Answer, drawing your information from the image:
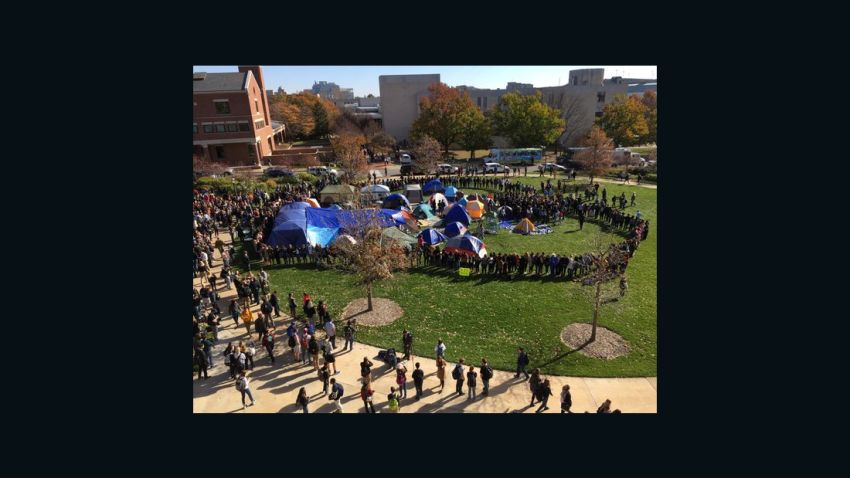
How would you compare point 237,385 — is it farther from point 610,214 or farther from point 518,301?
point 610,214

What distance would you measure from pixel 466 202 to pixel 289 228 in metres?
12.2

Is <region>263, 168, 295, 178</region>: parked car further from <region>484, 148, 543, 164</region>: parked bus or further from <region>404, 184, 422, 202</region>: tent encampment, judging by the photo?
<region>484, 148, 543, 164</region>: parked bus

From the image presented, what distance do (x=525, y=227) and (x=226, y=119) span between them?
130 feet

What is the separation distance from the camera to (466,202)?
2930 centimetres

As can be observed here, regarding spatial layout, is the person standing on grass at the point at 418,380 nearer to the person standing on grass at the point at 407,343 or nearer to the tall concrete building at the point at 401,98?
the person standing on grass at the point at 407,343

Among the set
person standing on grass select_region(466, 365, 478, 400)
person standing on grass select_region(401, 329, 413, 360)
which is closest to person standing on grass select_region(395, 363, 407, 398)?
person standing on grass select_region(401, 329, 413, 360)

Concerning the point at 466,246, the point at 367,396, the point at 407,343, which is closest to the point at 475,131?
the point at 466,246

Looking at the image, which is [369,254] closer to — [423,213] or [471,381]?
[471,381]

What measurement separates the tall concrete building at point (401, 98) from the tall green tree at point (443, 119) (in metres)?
9.44

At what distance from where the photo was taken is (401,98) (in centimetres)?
7012

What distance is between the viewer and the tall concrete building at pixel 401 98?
6875 cm

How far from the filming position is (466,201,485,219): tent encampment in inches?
1135

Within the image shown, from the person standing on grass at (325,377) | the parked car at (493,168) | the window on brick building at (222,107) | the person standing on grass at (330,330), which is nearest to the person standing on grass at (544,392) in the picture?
the person standing on grass at (325,377)

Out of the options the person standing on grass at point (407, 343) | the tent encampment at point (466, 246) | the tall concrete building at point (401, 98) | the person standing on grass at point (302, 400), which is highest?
the tall concrete building at point (401, 98)
